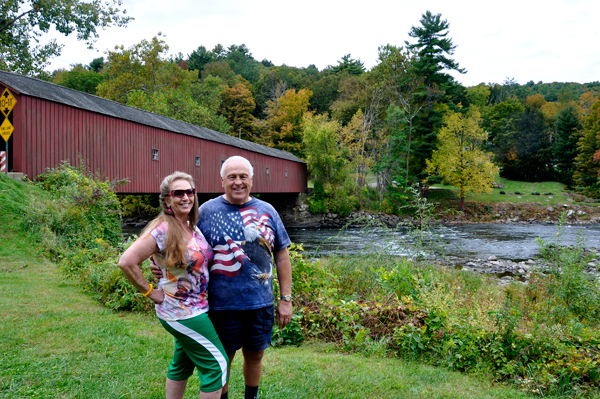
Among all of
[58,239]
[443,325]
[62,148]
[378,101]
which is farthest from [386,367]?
[378,101]

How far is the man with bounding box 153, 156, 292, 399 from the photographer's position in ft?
6.79

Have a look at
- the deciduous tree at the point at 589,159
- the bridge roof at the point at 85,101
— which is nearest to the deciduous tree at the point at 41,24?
the bridge roof at the point at 85,101

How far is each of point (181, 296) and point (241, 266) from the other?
34cm

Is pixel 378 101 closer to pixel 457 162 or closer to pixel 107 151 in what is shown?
pixel 457 162

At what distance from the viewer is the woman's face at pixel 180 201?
2.05 meters

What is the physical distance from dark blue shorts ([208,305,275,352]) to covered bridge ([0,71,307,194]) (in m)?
11.6

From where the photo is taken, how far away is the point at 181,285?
1.93 meters

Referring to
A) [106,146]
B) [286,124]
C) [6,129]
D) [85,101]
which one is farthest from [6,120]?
[286,124]

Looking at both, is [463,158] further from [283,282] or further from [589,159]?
[283,282]

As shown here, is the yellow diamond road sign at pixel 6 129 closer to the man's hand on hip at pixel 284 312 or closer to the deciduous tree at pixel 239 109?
the man's hand on hip at pixel 284 312

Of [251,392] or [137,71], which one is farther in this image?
[137,71]

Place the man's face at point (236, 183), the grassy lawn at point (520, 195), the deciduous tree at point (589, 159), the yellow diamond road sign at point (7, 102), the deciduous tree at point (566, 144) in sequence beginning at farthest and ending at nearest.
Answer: the deciduous tree at point (566, 144) → the deciduous tree at point (589, 159) → the grassy lawn at point (520, 195) → the yellow diamond road sign at point (7, 102) → the man's face at point (236, 183)

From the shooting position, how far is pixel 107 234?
9.41 metres

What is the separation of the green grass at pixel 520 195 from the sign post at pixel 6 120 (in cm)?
2784
